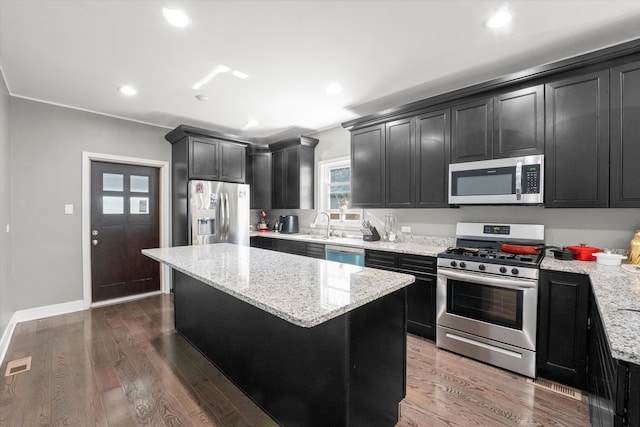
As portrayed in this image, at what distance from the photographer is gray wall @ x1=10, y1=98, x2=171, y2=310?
3324mm

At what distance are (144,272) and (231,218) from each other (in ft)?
5.17

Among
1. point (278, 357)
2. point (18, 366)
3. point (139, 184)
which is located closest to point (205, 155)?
point (139, 184)

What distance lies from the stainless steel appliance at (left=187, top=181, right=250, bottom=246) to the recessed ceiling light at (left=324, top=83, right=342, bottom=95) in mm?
2278

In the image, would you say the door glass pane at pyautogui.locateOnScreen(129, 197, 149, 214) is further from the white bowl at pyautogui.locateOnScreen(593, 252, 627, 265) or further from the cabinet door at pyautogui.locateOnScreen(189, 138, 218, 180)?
the white bowl at pyautogui.locateOnScreen(593, 252, 627, 265)

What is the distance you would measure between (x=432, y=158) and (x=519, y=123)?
32.4 inches

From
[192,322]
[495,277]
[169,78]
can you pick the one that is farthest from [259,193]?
[495,277]

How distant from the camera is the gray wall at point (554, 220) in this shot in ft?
7.70

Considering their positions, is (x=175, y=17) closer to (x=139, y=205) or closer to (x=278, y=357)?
(x=278, y=357)

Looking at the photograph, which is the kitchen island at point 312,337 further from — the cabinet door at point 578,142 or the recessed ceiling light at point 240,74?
the recessed ceiling light at point 240,74

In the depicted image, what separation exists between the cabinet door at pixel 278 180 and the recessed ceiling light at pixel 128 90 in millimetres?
2343

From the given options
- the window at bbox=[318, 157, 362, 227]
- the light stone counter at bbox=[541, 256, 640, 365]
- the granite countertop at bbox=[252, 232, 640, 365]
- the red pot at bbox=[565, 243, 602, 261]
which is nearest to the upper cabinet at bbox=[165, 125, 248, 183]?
the window at bbox=[318, 157, 362, 227]

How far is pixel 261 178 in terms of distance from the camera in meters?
5.23

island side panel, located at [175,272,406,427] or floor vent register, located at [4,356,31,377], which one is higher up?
island side panel, located at [175,272,406,427]

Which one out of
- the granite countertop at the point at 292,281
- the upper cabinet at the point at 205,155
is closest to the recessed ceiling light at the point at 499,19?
the granite countertop at the point at 292,281
